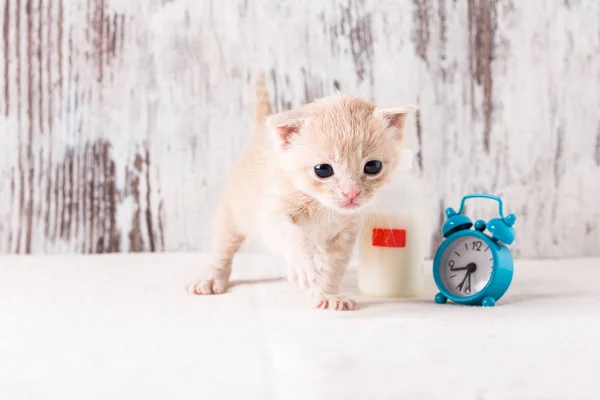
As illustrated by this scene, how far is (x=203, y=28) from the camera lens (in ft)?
6.29

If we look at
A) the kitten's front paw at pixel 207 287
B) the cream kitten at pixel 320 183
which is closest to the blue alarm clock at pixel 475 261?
the cream kitten at pixel 320 183

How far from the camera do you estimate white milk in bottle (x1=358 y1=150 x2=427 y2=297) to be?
1.38m

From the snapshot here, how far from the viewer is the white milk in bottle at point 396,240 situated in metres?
1.38

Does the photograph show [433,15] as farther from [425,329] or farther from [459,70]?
[425,329]

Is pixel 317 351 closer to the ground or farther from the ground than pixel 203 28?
closer to the ground

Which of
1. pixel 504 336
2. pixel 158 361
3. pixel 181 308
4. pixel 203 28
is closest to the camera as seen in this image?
pixel 158 361

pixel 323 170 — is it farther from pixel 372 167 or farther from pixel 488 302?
pixel 488 302

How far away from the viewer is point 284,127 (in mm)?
1250

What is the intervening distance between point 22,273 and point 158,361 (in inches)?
34.5

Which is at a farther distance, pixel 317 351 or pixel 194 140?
pixel 194 140

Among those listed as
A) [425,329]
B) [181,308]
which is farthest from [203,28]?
[425,329]

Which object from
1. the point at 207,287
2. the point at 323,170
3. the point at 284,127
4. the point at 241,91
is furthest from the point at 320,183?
the point at 241,91

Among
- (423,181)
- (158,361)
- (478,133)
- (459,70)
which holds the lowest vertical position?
(158,361)

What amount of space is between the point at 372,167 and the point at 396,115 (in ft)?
0.40
